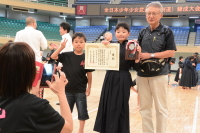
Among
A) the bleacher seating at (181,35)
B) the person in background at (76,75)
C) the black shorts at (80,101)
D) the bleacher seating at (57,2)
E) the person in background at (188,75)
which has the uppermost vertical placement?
the bleacher seating at (57,2)

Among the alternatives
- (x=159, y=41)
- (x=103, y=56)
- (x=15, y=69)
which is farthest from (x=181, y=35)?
(x=15, y=69)

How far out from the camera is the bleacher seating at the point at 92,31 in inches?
810

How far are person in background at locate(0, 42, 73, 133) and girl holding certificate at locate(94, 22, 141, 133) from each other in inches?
54.3

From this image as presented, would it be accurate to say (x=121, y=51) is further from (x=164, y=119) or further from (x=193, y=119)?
(x=193, y=119)

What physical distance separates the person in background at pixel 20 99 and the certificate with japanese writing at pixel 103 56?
1359mm

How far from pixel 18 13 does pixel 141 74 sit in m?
19.4

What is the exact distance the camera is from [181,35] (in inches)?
763

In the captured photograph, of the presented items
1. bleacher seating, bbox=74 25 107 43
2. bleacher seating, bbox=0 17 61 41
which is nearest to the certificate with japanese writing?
bleacher seating, bbox=0 17 61 41

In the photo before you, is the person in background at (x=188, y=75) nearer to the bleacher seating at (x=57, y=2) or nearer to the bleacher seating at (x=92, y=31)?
the bleacher seating at (x=92, y=31)

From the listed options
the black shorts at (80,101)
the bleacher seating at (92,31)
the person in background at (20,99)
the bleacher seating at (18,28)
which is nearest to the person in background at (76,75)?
the black shorts at (80,101)

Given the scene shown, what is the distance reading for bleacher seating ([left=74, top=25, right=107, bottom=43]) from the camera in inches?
810

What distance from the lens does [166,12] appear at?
Result: 17047mm

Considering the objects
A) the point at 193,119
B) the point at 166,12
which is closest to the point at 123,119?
the point at 193,119

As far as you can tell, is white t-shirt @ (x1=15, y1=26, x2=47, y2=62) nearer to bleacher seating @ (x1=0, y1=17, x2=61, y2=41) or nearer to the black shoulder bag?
the black shoulder bag
